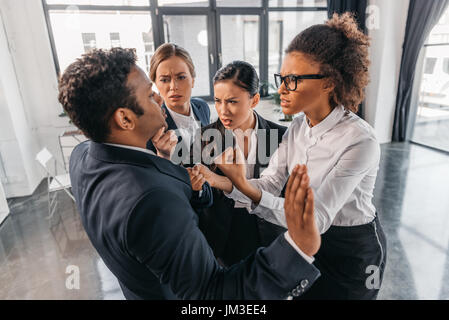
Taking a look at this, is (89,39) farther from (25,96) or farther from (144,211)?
(144,211)

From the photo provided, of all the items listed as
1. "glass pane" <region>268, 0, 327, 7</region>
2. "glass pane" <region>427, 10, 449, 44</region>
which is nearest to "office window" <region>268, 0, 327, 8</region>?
"glass pane" <region>268, 0, 327, 7</region>

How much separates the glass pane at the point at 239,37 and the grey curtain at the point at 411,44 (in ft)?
8.43

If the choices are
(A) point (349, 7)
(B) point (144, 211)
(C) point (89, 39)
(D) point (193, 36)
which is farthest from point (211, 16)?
(B) point (144, 211)

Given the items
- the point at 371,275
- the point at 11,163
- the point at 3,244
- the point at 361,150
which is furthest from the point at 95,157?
the point at 11,163

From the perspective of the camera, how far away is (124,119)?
81cm

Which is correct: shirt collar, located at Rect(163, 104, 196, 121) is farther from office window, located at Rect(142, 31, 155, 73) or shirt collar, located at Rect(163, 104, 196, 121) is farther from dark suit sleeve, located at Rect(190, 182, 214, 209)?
office window, located at Rect(142, 31, 155, 73)

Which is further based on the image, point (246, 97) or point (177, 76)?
point (177, 76)

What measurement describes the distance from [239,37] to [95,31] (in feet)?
8.07

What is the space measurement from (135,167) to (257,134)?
0.94 m

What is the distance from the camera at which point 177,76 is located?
69.7 inches

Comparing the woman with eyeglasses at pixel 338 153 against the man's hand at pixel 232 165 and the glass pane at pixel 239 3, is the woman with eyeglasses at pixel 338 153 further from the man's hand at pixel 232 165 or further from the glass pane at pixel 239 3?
the glass pane at pixel 239 3

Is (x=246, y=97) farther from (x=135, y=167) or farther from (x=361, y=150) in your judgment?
(x=135, y=167)

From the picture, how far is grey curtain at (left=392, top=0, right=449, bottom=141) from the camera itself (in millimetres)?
4762

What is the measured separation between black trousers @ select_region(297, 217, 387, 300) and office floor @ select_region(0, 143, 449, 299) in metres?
1.21
